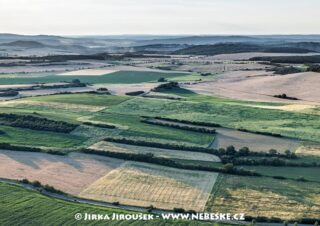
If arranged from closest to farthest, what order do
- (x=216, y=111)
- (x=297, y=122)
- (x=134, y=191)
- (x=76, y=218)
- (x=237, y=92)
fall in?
(x=76, y=218) < (x=134, y=191) < (x=297, y=122) < (x=216, y=111) < (x=237, y=92)

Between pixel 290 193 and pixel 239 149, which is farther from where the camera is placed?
pixel 239 149

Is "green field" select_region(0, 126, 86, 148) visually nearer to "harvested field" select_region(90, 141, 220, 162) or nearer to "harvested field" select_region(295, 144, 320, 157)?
"harvested field" select_region(90, 141, 220, 162)

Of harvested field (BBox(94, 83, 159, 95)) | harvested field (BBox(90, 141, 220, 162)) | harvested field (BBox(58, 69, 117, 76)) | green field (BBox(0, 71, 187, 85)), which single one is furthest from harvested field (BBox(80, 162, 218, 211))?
harvested field (BBox(58, 69, 117, 76))

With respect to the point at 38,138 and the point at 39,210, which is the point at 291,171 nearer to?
the point at 39,210

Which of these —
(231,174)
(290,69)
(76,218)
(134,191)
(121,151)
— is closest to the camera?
(76,218)

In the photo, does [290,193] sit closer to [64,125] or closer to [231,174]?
[231,174]

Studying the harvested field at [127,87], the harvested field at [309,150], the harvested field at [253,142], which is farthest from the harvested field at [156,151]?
the harvested field at [127,87]

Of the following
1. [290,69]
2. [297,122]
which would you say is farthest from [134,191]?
[290,69]
